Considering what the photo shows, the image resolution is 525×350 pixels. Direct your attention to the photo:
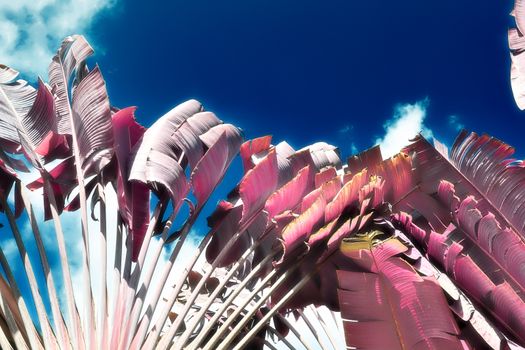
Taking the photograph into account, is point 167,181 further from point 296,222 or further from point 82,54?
point 82,54

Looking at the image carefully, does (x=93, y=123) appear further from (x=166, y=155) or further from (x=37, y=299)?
(x=37, y=299)

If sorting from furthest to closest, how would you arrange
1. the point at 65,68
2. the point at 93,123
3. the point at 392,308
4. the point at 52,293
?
the point at 65,68 < the point at 93,123 < the point at 52,293 < the point at 392,308

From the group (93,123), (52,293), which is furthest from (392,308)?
(93,123)

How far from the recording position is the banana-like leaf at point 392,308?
363 cm

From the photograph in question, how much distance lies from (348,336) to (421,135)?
7.66 feet

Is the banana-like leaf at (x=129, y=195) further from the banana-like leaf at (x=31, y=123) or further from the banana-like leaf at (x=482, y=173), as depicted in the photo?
the banana-like leaf at (x=482, y=173)

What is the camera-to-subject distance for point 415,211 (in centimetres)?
548

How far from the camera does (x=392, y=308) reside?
377 centimetres

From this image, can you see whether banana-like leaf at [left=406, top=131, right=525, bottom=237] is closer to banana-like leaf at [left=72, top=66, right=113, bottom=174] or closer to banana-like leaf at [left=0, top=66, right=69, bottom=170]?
banana-like leaf at [left=72, top=66, right=113, bottom=174]

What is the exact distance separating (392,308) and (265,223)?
1997 mm

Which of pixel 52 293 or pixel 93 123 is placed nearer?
pixel 52 293

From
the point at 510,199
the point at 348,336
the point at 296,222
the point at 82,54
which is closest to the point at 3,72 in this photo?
the point at 82,54

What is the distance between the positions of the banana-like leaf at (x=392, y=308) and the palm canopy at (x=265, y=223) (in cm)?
1

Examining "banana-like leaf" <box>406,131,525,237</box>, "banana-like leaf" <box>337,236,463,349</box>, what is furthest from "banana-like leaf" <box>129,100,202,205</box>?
"banana-like leaf" <box>406,131,525,237</box>
